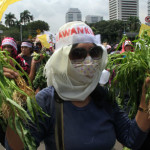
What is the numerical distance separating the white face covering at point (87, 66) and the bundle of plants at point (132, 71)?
0.98ft

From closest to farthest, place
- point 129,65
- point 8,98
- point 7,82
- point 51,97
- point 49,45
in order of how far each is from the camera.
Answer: point 8,98 < point 7,82 < point 51,97 < point 129,65 < point 49,45

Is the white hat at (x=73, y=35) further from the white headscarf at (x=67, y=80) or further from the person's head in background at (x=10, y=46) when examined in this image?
the person's head in background at (x=10, y=46)

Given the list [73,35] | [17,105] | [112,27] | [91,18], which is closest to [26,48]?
[73,35]

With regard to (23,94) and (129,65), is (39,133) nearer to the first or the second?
(23,94)

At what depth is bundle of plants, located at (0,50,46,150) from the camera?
3.59ft

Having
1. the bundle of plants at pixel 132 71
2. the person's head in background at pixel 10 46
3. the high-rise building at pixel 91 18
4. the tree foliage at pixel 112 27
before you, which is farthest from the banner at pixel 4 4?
the tree foliage at pixel 112 27

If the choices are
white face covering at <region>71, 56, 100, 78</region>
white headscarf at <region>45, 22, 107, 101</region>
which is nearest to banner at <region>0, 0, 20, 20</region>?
white headscarf at <region>45, 22, 107, 101</region>

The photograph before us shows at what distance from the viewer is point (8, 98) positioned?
3.55ft

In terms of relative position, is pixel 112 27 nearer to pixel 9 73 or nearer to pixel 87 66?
pixel 87 66

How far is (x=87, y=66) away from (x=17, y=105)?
0.60 m

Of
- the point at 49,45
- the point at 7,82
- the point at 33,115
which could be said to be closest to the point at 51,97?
the point at 33,115

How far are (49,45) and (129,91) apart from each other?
11.5 feet

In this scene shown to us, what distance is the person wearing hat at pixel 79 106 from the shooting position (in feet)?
4.52

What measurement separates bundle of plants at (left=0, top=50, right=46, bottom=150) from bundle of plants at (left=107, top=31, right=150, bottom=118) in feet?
2.37
